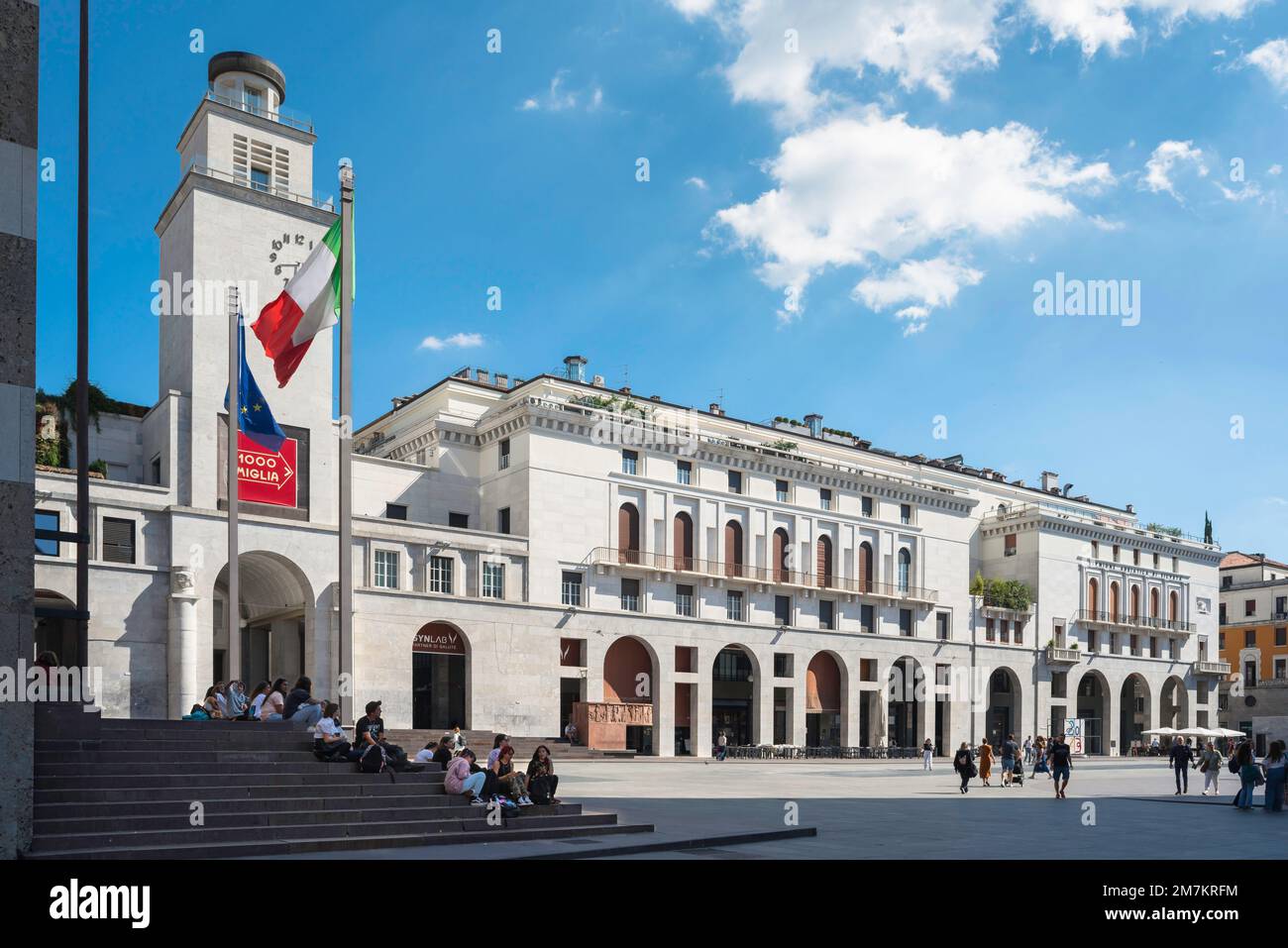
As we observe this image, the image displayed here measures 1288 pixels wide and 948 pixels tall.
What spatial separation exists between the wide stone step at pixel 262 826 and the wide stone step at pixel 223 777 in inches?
34.8

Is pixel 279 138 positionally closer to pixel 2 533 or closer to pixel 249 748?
pixel 249 748

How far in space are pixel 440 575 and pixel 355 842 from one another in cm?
3664

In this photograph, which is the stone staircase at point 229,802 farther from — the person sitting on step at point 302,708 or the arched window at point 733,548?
the arched window at point 733,548

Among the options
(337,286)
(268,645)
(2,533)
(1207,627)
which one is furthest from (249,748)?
(1207,627)

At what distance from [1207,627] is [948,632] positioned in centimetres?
3049

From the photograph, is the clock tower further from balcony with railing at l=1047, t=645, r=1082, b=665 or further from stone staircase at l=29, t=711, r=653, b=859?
balcony with railing at l=1047, t=645, r=1082, b=665

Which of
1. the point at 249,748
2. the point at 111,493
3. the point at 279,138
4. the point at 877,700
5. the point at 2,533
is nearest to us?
the point at 2,533

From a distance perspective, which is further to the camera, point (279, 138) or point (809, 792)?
point (279, 138)

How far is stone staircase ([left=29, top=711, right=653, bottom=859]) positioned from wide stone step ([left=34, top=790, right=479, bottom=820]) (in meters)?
0.02

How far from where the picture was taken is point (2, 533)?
1235cm

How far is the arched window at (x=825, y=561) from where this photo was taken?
6662 cm

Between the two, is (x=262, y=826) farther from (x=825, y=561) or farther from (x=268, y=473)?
(x=825, y=561)

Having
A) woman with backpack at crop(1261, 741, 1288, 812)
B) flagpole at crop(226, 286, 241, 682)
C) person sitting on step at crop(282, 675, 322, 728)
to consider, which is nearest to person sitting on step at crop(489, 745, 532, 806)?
person sitting on step at crop(282, 675, 322, 728)
